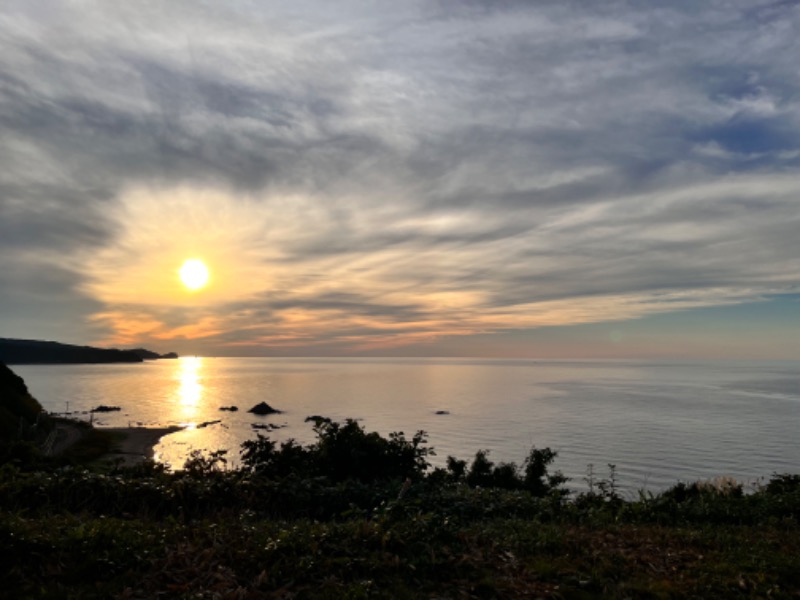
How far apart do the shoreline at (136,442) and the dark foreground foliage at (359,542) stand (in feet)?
166

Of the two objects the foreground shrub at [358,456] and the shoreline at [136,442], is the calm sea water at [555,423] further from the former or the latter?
the foreground shrub at [358,456]

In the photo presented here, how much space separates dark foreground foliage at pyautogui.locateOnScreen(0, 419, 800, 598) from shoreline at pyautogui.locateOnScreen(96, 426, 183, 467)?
5047cm

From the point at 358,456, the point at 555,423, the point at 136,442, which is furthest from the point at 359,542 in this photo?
the point at 555,423

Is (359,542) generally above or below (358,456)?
above

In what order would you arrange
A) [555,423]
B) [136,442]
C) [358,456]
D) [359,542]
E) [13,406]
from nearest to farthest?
1. [359,542]
2. [358,456]
3. [13,406]
4. [136,442]
5. [555,423]

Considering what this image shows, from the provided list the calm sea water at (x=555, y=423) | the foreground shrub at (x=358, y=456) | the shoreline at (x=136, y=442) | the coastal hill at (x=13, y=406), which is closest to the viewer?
the foreground shrub at (x=358, y=456)

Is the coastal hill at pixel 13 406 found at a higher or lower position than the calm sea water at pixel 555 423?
higher

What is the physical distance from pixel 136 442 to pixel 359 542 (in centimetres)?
7759

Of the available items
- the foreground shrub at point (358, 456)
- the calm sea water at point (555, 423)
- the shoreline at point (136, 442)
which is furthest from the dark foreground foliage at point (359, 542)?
the shoreline at point (136, 442)

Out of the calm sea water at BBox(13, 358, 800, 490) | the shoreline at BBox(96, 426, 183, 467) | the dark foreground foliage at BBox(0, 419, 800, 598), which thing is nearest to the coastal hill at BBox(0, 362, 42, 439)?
the shoreline at BBox(96, 426, 183, 467)

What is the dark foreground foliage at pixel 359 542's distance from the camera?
700cm

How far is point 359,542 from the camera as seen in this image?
819 centimetres

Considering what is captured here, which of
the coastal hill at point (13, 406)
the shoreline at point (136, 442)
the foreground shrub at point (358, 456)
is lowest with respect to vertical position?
the shoreline at point (136, 442)

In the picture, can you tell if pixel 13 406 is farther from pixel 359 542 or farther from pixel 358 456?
pixel 359 542
